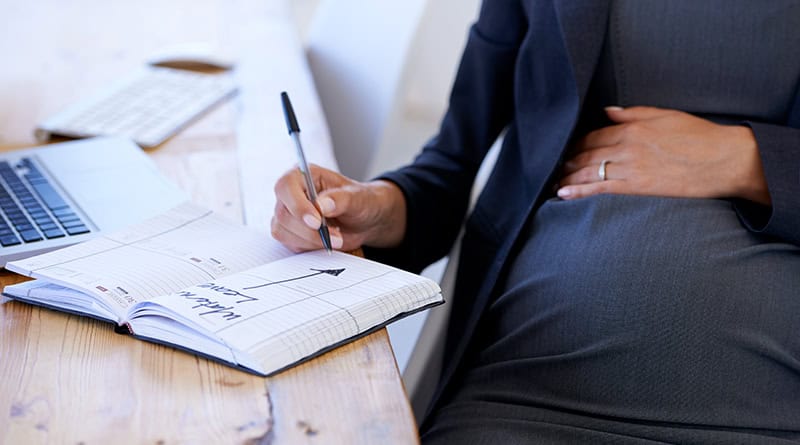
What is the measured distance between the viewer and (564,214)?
95 centimetres

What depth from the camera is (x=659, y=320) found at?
0.83m

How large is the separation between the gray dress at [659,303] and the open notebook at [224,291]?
0.20m

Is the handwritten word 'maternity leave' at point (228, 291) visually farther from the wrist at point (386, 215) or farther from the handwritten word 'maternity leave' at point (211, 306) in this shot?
the wrist at point (386, 215)

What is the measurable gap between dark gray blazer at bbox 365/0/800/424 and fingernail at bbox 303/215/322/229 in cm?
22

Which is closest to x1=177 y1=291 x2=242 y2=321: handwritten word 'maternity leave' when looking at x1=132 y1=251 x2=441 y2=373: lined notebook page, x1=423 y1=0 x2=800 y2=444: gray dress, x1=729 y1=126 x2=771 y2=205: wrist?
x1=132 y1=251 x2=441 y2=373: lined notebook page

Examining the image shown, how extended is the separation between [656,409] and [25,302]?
1.89 feet

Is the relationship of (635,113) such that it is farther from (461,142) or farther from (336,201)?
(336,201)

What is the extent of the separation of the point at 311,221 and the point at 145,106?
583 mm

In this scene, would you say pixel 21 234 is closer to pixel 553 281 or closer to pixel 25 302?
pixel 25 302

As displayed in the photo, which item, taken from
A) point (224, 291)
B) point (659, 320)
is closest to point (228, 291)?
point (224, 291)

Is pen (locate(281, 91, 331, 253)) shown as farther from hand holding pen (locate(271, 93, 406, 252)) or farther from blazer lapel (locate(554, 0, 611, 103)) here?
blazer lapel (locate(554, 0, 611, 103))

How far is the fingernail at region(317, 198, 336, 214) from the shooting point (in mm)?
859

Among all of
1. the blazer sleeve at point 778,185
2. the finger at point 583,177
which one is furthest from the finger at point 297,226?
the blazer sleeve at point 778,185

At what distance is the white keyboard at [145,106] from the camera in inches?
47.5
